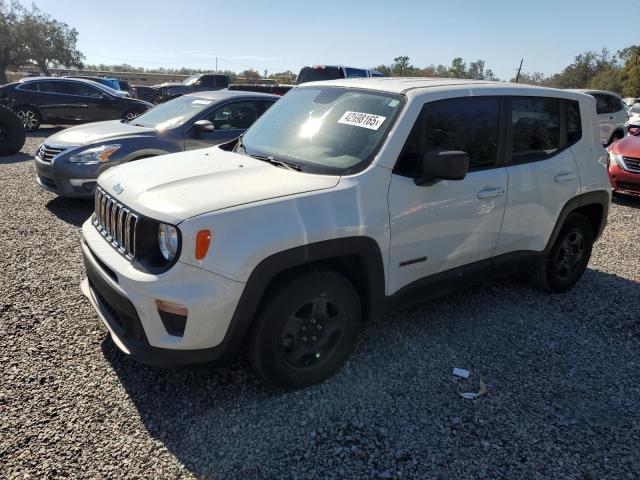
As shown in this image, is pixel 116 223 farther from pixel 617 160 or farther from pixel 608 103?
pixel 608 103

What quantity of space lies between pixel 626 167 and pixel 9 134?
39.1ft

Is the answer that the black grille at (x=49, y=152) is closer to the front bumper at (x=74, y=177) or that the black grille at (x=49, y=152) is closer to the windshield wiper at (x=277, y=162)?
the front bumper at (x=74, y=177)

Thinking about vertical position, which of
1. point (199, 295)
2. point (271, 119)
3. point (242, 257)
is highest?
point (271, 119)

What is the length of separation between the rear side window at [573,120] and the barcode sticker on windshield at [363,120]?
1965mm

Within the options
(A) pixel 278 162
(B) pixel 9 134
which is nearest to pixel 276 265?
(A) pixel 278 162

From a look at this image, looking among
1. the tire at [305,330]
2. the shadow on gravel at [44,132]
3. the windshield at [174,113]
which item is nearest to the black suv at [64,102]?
the shadow on gravel at [44,132]

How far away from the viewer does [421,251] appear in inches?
123

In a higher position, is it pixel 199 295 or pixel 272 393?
pixel 199 295

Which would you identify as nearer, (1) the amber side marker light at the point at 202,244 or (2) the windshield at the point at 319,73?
(1) the amber side marker light at the point at 202,244

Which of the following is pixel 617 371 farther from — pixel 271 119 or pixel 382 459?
pixel 271 119

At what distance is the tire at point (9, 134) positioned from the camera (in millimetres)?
9906

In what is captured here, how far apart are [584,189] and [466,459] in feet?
9.11

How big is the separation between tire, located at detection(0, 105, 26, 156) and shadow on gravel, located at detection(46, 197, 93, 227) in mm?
4442

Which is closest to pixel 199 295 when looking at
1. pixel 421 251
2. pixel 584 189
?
pixel 421 251
